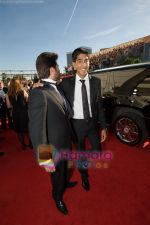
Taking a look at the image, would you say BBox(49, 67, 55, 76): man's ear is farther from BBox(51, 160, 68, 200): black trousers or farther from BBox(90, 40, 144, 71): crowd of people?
BBox(90, 40, 144, 71): crowd of people

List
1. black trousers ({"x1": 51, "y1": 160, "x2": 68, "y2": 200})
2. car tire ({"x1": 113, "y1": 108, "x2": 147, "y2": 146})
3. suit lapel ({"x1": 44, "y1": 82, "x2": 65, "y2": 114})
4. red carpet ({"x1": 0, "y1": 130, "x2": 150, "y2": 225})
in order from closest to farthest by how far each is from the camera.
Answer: suit lapel ({"x1": 44, "y1": 82, "x2": 65, "y2": 114}) < black trousers ({"x1": 51, "y1": 160, "x2": 68, "y2": 200}) < red carpet ({"x1": 0, "y1": 130, "x2": 150, "y2": 225}) < car tire ({"x1": 113, "y1": 108, "x2": 147, "y2": 146})

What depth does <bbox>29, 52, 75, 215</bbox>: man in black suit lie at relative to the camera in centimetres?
163

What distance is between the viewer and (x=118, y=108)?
4.12 meters

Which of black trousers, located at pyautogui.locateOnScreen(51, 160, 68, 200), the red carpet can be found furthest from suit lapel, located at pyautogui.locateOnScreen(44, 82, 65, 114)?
the red carpet

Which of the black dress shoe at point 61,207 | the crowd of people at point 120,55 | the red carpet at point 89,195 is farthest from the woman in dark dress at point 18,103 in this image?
the crowd of people at point 120,55

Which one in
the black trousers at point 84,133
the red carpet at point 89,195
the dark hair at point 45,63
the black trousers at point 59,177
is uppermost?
the dark hair at point 45,63

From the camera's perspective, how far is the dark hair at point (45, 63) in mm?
1761

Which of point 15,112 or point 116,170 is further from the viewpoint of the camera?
point 15,112

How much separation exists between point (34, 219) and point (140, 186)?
5.12 ft

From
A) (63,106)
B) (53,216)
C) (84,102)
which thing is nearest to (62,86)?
(84,102)

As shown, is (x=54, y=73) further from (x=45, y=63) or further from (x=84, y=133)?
(x=84, y=133)

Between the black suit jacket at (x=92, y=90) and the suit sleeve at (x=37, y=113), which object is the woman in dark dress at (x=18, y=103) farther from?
the suit sleeve at (x=37, y=113)

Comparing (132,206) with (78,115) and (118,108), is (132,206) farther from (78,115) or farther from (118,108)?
(118,108)

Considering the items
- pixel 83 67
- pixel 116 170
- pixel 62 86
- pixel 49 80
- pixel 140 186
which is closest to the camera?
pixel 49 80
